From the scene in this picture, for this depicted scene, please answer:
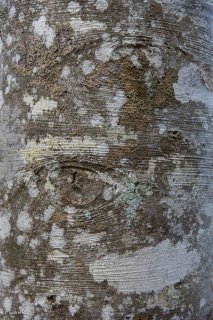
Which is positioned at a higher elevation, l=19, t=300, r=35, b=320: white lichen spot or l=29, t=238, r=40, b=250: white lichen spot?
l=29, t=238, r=40, b=250: white lichen spot

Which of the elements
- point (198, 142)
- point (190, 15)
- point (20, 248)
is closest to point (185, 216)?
point (198, 142)

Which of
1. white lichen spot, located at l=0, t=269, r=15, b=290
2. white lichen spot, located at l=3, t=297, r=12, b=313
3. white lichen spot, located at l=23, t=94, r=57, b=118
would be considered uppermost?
white lichen spot, located at l=23, t=94, r=57, b=118

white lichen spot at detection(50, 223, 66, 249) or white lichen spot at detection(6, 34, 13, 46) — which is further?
white lichen spot at detection(6, 34, 13, 46)

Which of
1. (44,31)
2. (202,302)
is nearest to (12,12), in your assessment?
(44,31)

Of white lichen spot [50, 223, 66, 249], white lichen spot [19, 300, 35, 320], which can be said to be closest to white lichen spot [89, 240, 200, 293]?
white lichen spot [50, 223, 66, 249]

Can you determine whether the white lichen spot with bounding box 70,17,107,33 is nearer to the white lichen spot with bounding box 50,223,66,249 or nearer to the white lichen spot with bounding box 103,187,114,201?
the white lichen spot with bounding box 103,187,114,201

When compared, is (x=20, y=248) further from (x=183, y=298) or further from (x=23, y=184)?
(x=183, y=298)
